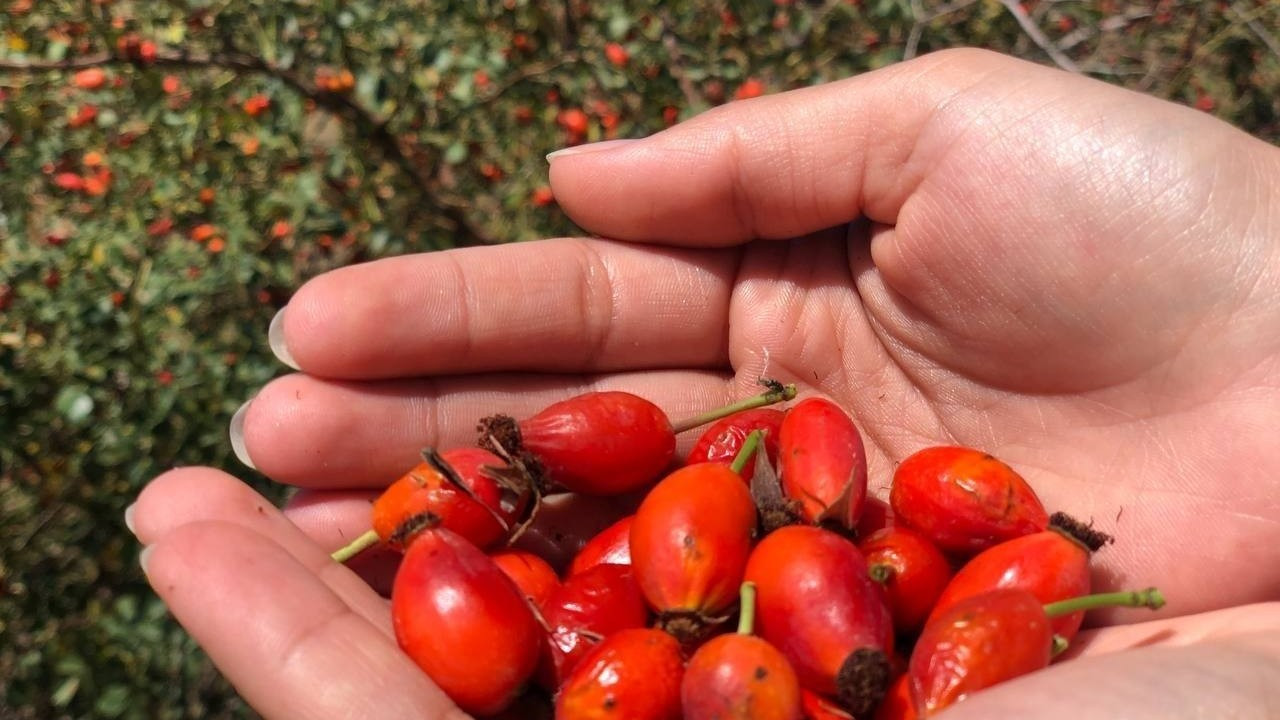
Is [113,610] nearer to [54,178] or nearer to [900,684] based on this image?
[54,178]

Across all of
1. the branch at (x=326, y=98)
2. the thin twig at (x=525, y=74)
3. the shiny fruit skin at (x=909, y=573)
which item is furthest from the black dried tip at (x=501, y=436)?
the thin twig at (x=525, y=74)

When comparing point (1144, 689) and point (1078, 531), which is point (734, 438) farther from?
point (1144, 689)

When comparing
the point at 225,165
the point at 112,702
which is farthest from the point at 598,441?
the point at 225,165

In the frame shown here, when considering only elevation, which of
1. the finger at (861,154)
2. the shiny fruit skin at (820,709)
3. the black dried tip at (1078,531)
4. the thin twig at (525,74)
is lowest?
the shiny fruit skin at (820,709)

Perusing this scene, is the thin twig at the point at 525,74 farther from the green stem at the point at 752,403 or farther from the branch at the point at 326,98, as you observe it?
the green stem at the point at 752,403

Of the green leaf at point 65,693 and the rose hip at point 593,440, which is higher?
the rose hip at point 593,440

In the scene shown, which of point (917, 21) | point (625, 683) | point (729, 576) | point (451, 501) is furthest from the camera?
point (917, 21)
